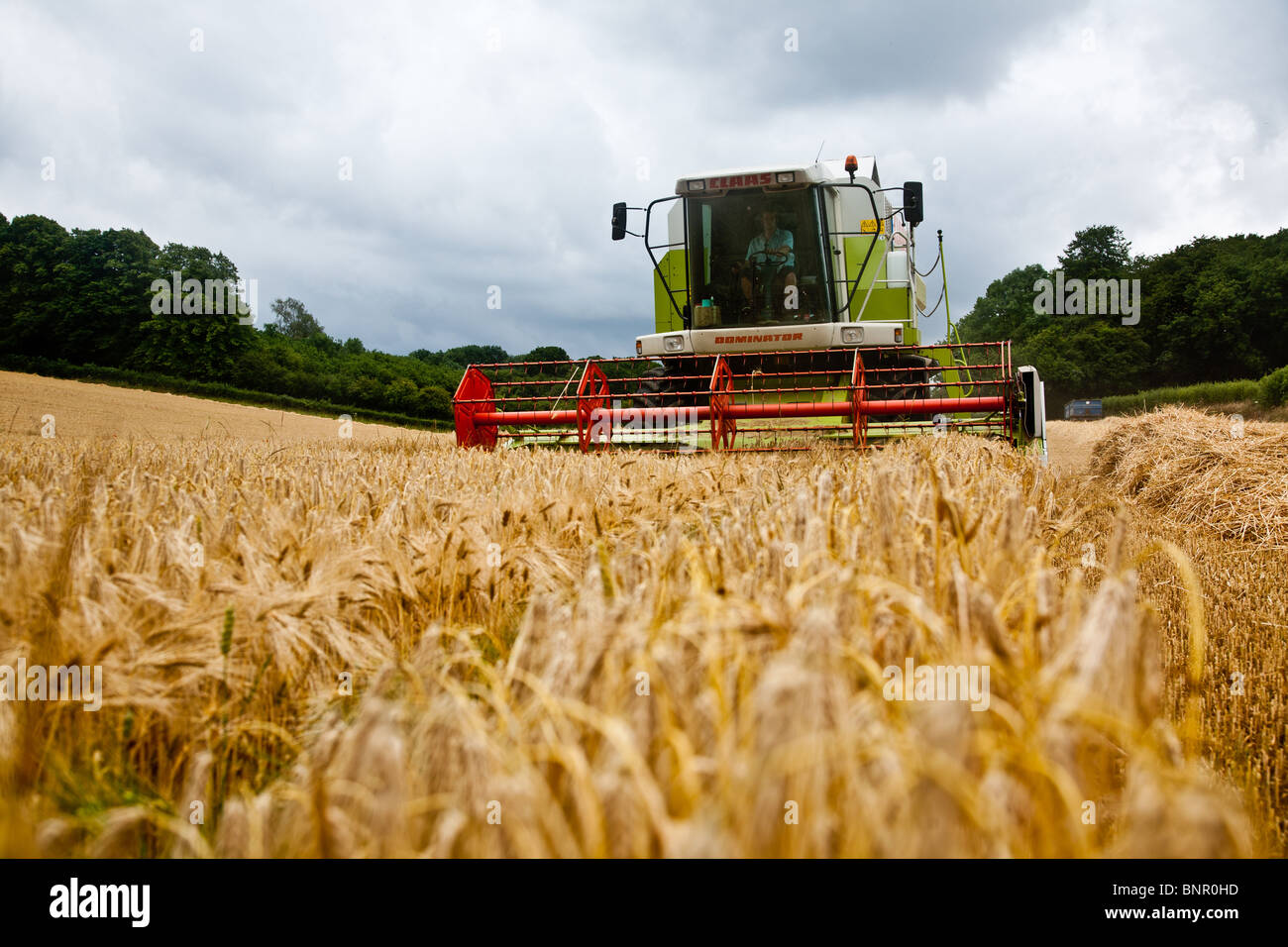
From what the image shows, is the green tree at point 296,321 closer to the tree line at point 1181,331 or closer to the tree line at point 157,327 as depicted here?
the tree line at point 157,327

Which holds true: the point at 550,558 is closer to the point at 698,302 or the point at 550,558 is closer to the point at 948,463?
the point at 948,463

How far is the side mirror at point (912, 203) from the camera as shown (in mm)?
8062

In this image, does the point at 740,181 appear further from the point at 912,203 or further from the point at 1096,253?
the point at 1096,253

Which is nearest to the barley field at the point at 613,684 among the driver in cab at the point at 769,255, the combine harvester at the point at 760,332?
the combine harvester at the point at 760,332

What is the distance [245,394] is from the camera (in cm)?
3438

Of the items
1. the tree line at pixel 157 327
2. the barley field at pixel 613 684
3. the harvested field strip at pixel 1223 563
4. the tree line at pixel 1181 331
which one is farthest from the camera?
the tree line at pixel 1181 331

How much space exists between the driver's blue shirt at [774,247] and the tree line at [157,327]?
2785 cm

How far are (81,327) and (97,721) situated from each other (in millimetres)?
51205

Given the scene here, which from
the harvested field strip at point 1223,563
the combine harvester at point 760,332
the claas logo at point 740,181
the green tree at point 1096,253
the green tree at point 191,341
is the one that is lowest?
the harvested field strip at point 1223,563

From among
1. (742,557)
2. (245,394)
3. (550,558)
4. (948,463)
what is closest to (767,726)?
(742,557)

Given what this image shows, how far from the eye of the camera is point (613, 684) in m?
1.11

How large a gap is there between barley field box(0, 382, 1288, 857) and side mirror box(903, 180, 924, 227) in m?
5.22

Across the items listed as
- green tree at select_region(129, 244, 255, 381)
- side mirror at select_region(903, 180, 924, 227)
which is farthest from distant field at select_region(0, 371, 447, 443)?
side mirror at select_region(903, 180, 924, 227)

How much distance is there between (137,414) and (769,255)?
21.7m
